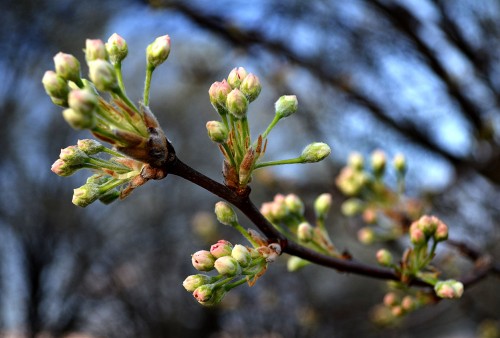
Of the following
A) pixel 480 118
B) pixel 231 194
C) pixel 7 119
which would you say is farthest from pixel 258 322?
pixel 7 119

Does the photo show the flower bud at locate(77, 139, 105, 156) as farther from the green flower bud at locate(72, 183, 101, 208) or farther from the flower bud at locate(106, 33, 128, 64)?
the flower bud at locate(106, 33, 128, 64)

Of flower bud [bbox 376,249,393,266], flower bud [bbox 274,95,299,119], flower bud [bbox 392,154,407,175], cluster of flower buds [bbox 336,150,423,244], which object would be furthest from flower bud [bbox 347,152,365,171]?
flower bud [bbox 274,95,299,119]

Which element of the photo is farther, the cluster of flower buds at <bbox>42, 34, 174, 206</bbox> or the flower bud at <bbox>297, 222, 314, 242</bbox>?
the flower bud at <bbox>297, 222, 314, 242</bbox>

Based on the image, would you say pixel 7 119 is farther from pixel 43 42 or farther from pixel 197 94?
pixel 197 94

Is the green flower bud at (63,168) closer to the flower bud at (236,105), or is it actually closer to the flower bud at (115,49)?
the flower bud at (115,49)

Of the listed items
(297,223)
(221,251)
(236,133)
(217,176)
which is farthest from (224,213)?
(217,176)

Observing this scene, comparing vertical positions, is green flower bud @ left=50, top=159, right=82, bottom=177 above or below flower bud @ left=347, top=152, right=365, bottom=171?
above

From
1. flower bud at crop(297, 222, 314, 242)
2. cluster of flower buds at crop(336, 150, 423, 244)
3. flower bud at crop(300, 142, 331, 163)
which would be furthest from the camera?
cluster of flower buds at crop(336, 150, 423, 244)
